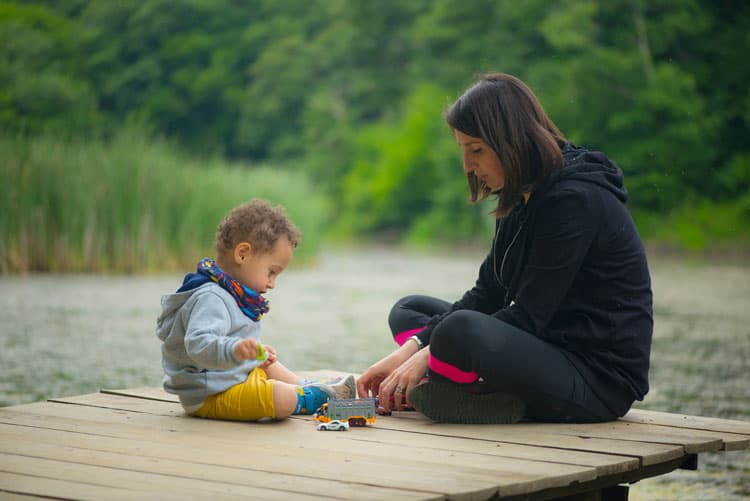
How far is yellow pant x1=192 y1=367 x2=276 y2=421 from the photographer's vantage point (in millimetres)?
2324

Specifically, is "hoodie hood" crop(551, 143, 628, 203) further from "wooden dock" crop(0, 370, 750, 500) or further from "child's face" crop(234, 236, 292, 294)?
"child's face" crop(234, 236, 292, 294)

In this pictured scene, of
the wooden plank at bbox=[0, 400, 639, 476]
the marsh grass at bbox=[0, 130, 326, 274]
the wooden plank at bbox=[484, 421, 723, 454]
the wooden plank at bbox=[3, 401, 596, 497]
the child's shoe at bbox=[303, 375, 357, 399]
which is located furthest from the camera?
the marsh grass at bbox=[0, 130, 326, 274]

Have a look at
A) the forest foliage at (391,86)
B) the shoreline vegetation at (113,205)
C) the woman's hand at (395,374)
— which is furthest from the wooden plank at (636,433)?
the forest foliage at (391,86)

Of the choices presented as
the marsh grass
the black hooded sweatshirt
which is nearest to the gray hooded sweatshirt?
the black hooded sweatshirt

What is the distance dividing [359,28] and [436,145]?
17.8 feet

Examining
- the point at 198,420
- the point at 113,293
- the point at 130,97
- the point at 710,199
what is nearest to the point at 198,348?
the point at 198,420

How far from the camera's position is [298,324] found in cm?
636

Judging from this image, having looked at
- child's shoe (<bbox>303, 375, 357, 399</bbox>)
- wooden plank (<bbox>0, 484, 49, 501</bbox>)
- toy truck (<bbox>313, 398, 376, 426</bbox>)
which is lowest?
wooden plank (<bbox>0, 484, 49, 501</bbox>)

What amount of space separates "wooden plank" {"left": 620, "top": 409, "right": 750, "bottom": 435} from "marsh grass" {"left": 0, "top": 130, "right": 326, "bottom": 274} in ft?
23.1

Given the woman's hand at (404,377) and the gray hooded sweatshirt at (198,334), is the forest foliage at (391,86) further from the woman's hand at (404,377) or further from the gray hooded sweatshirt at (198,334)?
the woman's hand at (404,377)

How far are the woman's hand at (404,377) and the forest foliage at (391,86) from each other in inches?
439

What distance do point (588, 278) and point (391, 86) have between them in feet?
74.4

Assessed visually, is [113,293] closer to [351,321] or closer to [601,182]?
[351,321]

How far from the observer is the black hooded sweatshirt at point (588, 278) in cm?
220
